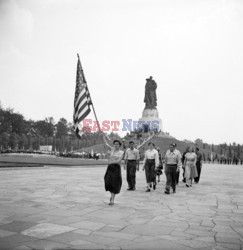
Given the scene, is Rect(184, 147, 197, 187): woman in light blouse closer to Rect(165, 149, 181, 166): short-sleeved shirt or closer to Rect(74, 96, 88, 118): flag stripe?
Rect(165, 149, 181, 166): short-sleeved shirt

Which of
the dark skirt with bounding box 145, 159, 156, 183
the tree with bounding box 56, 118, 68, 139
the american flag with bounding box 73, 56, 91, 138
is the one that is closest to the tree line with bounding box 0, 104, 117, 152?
the tree with bounding box 56, 118, 68, 139

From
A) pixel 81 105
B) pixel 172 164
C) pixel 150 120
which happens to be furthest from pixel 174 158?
pixel 150 120

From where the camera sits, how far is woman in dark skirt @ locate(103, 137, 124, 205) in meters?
6.87

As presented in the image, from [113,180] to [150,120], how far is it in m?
60.3

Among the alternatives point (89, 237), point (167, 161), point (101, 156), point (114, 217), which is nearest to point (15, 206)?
point (114, 217)

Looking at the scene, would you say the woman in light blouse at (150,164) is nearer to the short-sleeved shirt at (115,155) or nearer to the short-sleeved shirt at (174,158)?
the short-sleeved shirt at (174,158)

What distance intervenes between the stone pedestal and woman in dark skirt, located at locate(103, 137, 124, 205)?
58.1 meters

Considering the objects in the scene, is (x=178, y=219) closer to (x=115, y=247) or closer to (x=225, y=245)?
(x=225, y=245)

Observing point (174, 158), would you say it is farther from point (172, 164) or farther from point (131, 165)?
point (131, 165)

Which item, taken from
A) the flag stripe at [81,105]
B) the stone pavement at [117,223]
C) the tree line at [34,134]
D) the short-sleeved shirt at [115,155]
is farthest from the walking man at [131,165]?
the tree line at [34,134]

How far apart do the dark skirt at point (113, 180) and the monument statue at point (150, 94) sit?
61.9m

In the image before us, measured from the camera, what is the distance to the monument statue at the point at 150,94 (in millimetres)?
68812

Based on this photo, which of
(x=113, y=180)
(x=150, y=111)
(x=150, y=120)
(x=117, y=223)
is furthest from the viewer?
(x=150, y=111)

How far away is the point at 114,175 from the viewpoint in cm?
702
